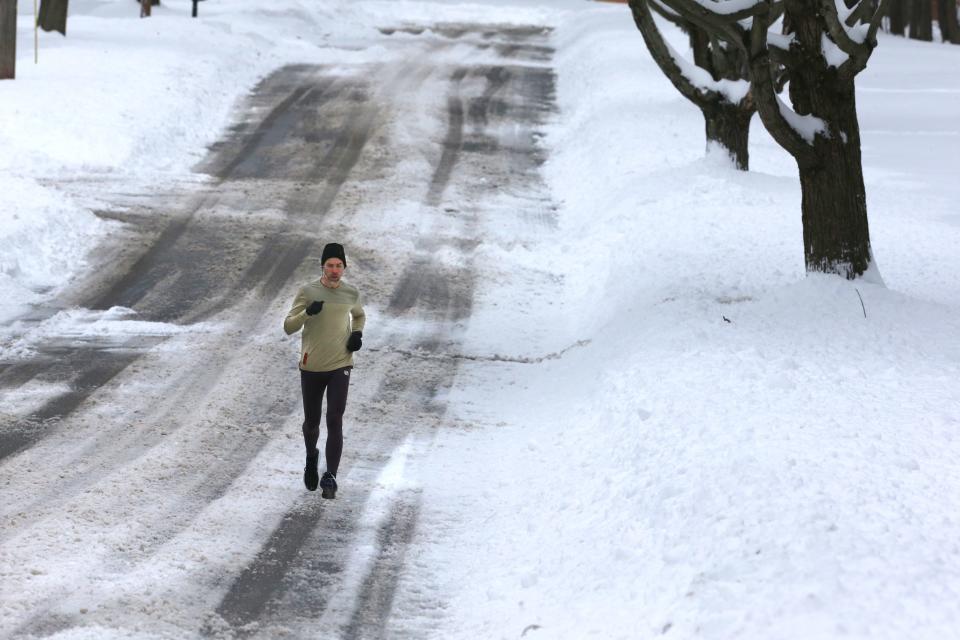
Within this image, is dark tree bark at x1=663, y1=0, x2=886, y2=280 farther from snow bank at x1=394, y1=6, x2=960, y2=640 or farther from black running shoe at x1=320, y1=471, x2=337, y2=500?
black running shoe at x1=320, y1=471, x2=337, y2=500

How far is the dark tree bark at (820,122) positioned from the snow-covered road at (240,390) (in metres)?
3.92

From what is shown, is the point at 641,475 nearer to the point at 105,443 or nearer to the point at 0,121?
the point at 105,443

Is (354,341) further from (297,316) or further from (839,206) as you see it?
(839,206)

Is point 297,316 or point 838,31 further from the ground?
point 838,31

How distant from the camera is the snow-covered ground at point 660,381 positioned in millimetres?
6816

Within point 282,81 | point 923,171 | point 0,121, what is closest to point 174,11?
point 282,81

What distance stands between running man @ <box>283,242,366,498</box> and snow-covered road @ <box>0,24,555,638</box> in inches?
13.7

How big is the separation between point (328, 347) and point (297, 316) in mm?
321

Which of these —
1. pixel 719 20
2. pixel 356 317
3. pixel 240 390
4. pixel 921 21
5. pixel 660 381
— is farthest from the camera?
pixel 921 21

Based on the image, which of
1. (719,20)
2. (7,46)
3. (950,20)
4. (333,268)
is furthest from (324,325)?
(950,20)

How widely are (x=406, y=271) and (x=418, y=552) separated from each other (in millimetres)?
7683

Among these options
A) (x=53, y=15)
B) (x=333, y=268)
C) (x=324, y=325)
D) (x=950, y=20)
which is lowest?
(x=324, y=325)

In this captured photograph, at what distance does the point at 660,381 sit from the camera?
10.4 metres

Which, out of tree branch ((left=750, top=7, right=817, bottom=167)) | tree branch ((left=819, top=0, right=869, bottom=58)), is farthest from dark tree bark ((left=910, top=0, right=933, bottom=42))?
tree branch ((left=819, top=0, right=869, bottom=58))
